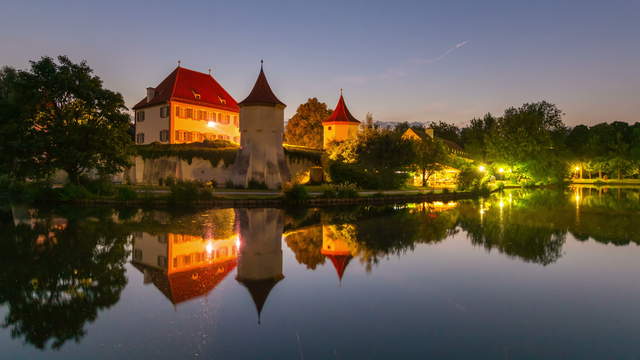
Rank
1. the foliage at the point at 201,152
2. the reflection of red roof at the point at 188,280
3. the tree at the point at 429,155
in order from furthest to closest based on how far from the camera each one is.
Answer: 1. the tree at the point at 429,155
2. the foliage at the point at 201,152
3. the reflection of red roof at the point at 188,280

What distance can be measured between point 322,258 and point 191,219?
8.59 meters

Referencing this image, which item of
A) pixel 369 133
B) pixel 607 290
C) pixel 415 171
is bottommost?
pixel 607 290

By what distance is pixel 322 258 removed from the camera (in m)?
10.3

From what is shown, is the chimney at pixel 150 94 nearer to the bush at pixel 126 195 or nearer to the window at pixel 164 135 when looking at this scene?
the window at pixel 164 135

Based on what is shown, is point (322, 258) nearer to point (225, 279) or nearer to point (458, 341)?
point (225, 279)

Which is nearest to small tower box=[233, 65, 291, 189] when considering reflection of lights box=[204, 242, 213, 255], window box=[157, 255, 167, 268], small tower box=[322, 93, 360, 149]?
small tower box=[322, 93, 360, 149]

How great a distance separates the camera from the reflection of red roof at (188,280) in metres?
7.23

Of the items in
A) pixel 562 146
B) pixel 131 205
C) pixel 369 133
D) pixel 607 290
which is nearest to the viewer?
pixel 607 290

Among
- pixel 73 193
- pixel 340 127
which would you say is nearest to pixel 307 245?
pixel 73 193

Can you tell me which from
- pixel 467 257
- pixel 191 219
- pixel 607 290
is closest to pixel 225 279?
pixel 467 257

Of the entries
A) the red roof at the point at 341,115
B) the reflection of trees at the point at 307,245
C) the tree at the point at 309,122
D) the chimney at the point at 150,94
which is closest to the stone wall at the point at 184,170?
the chimney at the point at 150,94

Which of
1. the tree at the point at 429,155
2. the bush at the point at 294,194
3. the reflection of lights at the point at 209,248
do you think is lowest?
the reflection of lights at the point at 209,248

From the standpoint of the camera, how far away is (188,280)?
8.01m

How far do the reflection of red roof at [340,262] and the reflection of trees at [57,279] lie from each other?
4.30m
